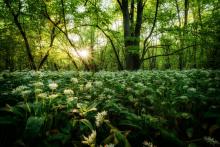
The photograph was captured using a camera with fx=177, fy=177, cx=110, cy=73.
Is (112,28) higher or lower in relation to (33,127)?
higher

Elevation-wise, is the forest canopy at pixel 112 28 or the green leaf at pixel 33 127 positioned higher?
the forest canopy at pixel 112 28

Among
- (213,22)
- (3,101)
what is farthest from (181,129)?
(213,22)

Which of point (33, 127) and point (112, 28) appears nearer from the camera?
point (33, 127)

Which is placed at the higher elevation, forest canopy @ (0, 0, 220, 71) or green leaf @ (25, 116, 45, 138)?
forest canopy @ (0, 0, 220, 71)

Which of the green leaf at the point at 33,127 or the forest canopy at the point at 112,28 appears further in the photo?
the forest canopy at the point at 112,28

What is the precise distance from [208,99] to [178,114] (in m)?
0.91

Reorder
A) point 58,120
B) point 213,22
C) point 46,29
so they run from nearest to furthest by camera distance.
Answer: point 58,120, point 213,22, point 46,29

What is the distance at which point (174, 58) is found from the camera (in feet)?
123

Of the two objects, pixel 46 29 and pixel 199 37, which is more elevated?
pixel 46 29

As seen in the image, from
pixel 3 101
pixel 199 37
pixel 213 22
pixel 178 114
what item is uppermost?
pixel 213 22

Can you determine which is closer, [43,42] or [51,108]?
[51,108]

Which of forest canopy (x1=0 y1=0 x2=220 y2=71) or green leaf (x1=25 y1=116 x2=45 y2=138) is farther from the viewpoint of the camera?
forest canopy (x1=0 y1=0 x2=220 y2=71)

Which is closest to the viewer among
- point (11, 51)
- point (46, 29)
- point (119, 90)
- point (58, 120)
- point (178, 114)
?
point (58, 120)

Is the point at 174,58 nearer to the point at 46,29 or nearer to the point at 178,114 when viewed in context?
the point at 46,29
